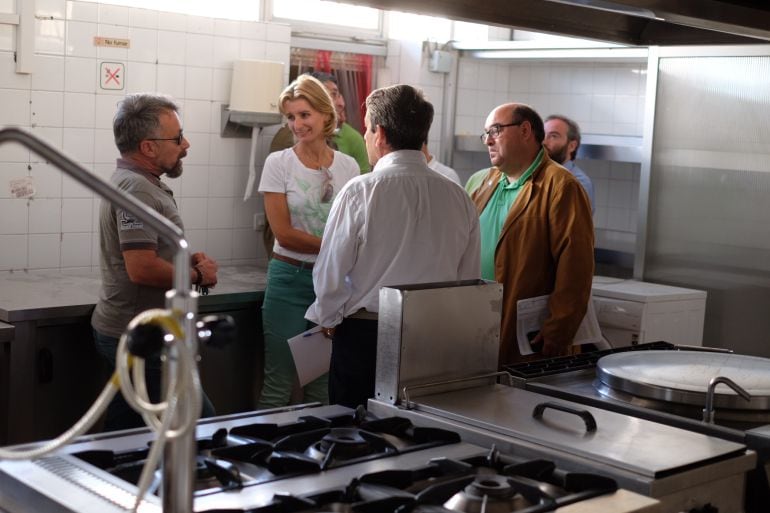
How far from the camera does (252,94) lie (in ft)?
17.4

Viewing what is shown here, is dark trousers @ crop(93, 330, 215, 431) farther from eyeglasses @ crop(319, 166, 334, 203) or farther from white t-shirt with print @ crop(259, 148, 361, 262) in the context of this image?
eyeglasses @ crop(319, 166, 334, 203)

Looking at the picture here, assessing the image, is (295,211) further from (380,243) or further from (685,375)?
(685,375)

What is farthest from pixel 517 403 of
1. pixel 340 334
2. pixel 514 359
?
pixel 514 359

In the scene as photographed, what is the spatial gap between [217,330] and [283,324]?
300cm

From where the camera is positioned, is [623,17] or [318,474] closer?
[318,474]

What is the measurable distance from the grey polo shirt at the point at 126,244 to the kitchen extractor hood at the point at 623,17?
134cm

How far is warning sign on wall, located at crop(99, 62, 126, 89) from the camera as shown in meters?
4.89

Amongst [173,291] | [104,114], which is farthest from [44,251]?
[173,291]

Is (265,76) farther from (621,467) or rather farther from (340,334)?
(621,467)

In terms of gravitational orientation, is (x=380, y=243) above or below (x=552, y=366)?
above

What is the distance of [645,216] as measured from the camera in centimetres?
530

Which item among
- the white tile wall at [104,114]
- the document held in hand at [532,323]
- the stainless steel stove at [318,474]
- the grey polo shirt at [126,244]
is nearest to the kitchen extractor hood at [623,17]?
the stainless steel stove at [318,474]

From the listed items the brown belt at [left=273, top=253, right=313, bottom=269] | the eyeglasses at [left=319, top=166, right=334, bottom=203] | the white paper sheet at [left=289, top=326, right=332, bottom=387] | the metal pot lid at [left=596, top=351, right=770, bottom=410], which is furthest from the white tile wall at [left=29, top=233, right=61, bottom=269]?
the metal pot lid at [left=596, top=351, right=770, bottom=410]

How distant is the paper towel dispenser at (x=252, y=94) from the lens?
5301mm
